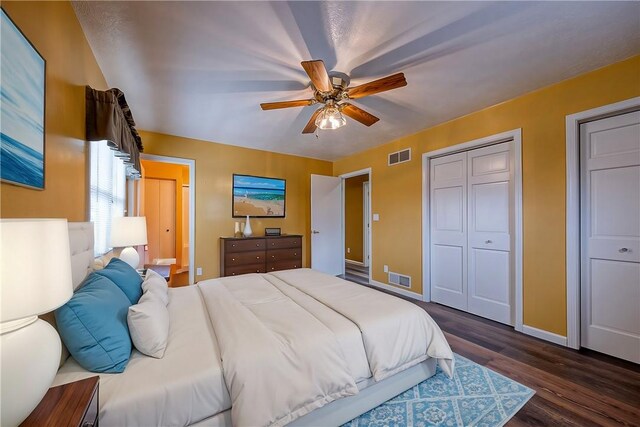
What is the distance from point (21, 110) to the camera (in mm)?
1003

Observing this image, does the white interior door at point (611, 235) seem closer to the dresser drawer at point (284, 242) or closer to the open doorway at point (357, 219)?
the dresser drawer at point (284, 242)

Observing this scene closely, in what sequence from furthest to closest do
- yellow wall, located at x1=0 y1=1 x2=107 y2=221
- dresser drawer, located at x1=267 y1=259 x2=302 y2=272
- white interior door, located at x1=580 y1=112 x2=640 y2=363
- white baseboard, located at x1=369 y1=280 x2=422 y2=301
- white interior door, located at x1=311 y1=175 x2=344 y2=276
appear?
white interior door, located at x1=311 y1=175 x2=344 y2=276 → dresser drawer, located at x1=267 y1=259 x2=302 y2=272 → white baseboard, located at x1=369 y1=280 x2=422 y2=301 → white interior door, located at x1=580 y1=112 x2=640 y2=363 → yellow wall, located at x1=0 y1=1 x2=107 y2=221

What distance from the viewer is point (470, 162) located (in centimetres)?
314

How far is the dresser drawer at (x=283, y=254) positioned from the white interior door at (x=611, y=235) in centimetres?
357

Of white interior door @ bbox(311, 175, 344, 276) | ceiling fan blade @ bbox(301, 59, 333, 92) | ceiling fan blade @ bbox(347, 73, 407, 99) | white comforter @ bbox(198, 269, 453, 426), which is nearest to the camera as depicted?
white comforter @ bbox(198, 269, 453, 426)

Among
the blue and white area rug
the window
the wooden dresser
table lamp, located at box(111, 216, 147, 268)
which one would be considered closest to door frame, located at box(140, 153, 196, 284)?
the wooden dresser

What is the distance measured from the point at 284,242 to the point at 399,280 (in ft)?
6.59

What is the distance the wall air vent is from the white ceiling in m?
2.45

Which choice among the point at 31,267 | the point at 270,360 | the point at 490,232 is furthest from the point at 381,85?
the point at 490,232

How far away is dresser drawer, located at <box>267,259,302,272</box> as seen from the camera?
4.22 m

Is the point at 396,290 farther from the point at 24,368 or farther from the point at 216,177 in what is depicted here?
the point at 24,368

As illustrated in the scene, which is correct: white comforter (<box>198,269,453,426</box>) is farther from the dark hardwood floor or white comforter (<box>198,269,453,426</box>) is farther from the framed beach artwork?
the framed beach artwork

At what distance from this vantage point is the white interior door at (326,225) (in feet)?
16.3

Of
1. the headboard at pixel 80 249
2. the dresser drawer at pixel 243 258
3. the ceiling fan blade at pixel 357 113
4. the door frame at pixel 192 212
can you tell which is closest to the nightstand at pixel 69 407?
the headboard at pixel 80 249
